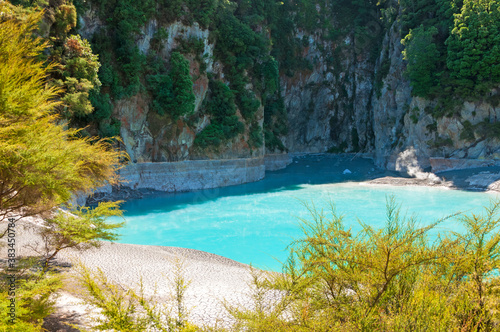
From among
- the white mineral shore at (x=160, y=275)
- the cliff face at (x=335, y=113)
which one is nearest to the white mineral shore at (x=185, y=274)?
the white mineral shore at (x=160, y=275)

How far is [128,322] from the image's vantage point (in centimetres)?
371

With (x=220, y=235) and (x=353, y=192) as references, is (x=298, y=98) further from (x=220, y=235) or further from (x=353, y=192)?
(x=220, y=235)

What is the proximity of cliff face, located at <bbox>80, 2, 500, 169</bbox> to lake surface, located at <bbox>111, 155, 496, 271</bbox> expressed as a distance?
4219mm

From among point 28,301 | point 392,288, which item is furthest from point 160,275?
point 392,288

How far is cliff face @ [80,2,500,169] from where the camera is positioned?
28.6 metres

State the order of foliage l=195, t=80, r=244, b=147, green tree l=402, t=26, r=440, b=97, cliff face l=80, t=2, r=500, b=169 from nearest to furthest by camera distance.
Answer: cliff face l=80, t=2, r=500, b=169 → foliage l=195, t=80, r=244, b=147 → green tree l=402, t=26, r=440, b=97

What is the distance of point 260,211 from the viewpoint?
905 inches

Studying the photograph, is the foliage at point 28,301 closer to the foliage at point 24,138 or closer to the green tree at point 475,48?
the foliage at point 24,138

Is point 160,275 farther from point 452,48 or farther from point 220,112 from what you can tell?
point 452,48

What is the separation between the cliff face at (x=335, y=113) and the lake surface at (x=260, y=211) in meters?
4.22

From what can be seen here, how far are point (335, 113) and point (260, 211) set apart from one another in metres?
38.9

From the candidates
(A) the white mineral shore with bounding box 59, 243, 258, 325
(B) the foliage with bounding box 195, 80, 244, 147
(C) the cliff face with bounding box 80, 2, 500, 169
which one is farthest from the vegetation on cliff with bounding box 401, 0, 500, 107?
(A) the white mineral shore with bounding box 59, 243, 258, 325

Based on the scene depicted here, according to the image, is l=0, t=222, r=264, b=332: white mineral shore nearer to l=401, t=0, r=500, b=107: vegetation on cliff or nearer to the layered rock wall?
the layered rock wall

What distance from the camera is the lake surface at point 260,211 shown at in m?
16.3
